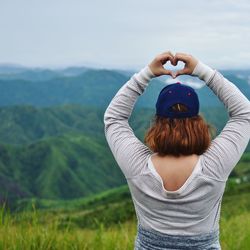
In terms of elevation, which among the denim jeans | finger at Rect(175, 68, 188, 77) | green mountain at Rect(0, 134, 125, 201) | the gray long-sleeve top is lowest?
green mountain at Rect(0, 134, 125, 201)

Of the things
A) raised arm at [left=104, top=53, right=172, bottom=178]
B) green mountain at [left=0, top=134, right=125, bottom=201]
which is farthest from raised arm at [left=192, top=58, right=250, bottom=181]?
green mountain at [left=0, top=134, right=125, bottom=201]

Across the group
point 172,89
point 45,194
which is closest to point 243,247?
point 172,89

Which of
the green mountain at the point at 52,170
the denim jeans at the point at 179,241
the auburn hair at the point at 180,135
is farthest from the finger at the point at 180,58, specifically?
the green mountain at the point at 52,170

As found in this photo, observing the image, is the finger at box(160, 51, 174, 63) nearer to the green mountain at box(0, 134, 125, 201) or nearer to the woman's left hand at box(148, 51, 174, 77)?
the woman's left hand at box(148, 51, 174, 77)

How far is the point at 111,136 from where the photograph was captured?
2.73 metres

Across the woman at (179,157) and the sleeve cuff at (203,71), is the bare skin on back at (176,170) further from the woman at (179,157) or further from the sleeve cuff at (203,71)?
the sleeve cuff at (203,71)

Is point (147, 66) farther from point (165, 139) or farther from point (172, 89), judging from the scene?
point (165, 139)

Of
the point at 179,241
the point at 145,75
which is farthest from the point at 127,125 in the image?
the point at 179,241

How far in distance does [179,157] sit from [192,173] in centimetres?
10

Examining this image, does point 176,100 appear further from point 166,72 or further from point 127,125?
point 127,125

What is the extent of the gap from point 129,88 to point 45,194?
172 meters

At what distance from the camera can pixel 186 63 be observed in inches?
104

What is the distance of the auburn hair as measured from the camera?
2457mm

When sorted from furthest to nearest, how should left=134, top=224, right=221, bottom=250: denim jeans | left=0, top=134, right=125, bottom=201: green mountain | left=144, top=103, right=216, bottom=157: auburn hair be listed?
left=0, top=134, right=125, bottom=201: green mountain
left=134, top=224, right=221, bottom=250: denim jeans
left=144, top=103, right=216, bottom=157: auburn hair
